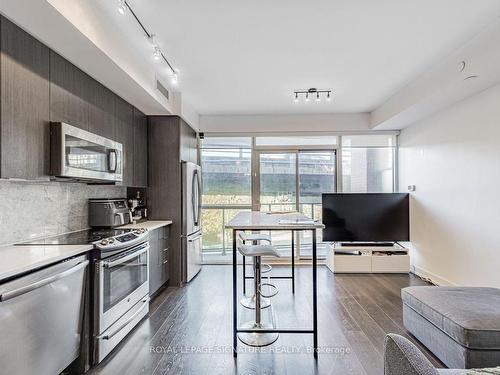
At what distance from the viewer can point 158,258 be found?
3.57 metres

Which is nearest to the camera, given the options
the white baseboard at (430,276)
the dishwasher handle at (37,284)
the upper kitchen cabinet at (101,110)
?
the dishwasher handle at (37,284)

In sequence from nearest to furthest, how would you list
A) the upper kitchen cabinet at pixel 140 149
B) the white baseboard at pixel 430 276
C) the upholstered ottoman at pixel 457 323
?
the upholstered ottoman at pixel 457 323 → the upper kitchen cabinet at pixel 140 149 → the white baseboard at pixel 430 276

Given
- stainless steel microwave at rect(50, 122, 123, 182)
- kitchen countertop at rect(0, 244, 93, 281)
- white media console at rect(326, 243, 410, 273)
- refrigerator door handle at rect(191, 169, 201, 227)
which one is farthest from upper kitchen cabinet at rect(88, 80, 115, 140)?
white media console at rect(326, 243, 410, 273)

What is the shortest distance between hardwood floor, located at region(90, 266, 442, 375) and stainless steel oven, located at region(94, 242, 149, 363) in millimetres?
139

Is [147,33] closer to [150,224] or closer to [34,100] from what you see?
[34,100]

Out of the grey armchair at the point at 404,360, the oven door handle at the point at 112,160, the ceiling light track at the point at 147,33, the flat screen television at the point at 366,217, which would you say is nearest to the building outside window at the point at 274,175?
the flat screen television at the point at 366,217

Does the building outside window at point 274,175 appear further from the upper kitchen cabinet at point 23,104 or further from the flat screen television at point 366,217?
the upper kitchen cabinet at point 23,104

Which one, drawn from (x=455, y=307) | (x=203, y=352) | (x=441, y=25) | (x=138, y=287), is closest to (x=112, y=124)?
(x=138, y=287)

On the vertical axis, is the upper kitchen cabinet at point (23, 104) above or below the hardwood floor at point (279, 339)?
above

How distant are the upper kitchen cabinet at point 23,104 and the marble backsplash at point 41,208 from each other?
0.42 metres

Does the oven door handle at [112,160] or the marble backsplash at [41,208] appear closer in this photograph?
the marble backsplash at [41,208]

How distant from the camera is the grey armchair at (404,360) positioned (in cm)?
86

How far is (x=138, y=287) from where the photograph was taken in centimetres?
282

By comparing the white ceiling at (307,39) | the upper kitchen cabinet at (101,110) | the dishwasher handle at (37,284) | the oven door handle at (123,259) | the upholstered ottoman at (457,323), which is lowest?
the upholstered ottoman at (457,323)
